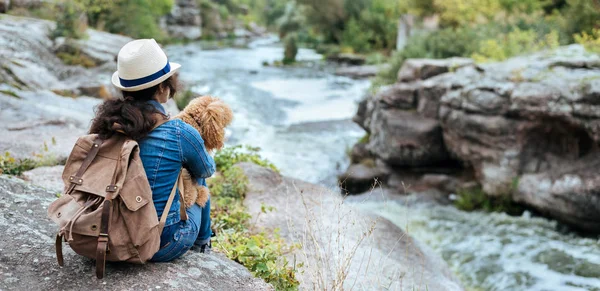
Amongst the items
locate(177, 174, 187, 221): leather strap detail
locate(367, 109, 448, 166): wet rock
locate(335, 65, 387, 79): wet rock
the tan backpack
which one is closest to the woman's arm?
locate(177, 174, 187, 221): leather strap detail

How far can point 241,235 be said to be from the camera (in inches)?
184

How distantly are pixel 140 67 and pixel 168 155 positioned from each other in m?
0.54

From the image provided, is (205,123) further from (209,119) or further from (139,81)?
(139,81)

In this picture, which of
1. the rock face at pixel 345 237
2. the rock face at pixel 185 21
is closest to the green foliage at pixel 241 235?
the rock face at pixel 345 237

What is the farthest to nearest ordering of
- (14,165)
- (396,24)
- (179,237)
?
(396,24) < (14,165) < (179,237)

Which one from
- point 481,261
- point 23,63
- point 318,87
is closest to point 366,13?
point 318,87

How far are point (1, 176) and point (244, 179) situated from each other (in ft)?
9.05

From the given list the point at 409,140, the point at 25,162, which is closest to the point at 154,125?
the point at 25,162

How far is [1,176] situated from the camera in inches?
164

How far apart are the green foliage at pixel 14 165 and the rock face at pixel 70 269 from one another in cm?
154

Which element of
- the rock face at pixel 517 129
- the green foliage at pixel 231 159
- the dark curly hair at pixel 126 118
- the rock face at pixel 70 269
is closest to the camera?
the dark curly hair at pixel 126 118

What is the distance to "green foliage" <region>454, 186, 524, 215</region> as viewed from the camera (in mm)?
8227

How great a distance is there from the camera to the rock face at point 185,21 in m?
41.5

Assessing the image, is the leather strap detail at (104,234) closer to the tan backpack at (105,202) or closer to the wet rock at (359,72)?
the tan backpack at (105,202)
